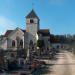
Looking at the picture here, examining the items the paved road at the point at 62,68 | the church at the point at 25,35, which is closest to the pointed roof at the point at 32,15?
the church at the point at 25,35

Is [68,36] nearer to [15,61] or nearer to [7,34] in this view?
[7,34]

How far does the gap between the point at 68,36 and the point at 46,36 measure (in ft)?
244

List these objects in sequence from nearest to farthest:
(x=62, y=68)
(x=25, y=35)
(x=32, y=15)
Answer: (x=62, y=68)
(x=25, y=35)
(x=32, y=15)

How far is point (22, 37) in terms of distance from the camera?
270 ft

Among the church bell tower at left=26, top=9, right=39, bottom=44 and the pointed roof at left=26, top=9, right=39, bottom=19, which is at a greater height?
the pointed roof at left=26, top=9, right=39, bottom=19

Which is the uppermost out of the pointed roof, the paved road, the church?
the pointed roof

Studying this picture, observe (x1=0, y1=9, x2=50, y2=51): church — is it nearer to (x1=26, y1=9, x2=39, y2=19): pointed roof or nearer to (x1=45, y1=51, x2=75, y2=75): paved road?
(x1=26, y1=9, x2=39, y2=19): pointed roof

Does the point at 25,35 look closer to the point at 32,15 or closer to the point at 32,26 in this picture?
the point at 32,26

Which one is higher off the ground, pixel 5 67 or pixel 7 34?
pixel 7 34

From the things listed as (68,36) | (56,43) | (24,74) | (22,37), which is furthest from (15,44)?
(68,36)

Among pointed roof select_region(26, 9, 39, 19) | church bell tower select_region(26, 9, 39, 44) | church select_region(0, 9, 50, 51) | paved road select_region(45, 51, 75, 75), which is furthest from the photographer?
pointed roof select_region(26, 9, 39, 19)

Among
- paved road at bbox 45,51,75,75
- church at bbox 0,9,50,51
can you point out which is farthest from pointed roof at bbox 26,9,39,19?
paved road at bbox 45,51,75,75

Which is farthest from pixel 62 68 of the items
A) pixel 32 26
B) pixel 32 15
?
pixel 32 15

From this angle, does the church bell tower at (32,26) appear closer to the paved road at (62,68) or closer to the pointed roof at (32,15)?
the pointed roof at (32,15)
